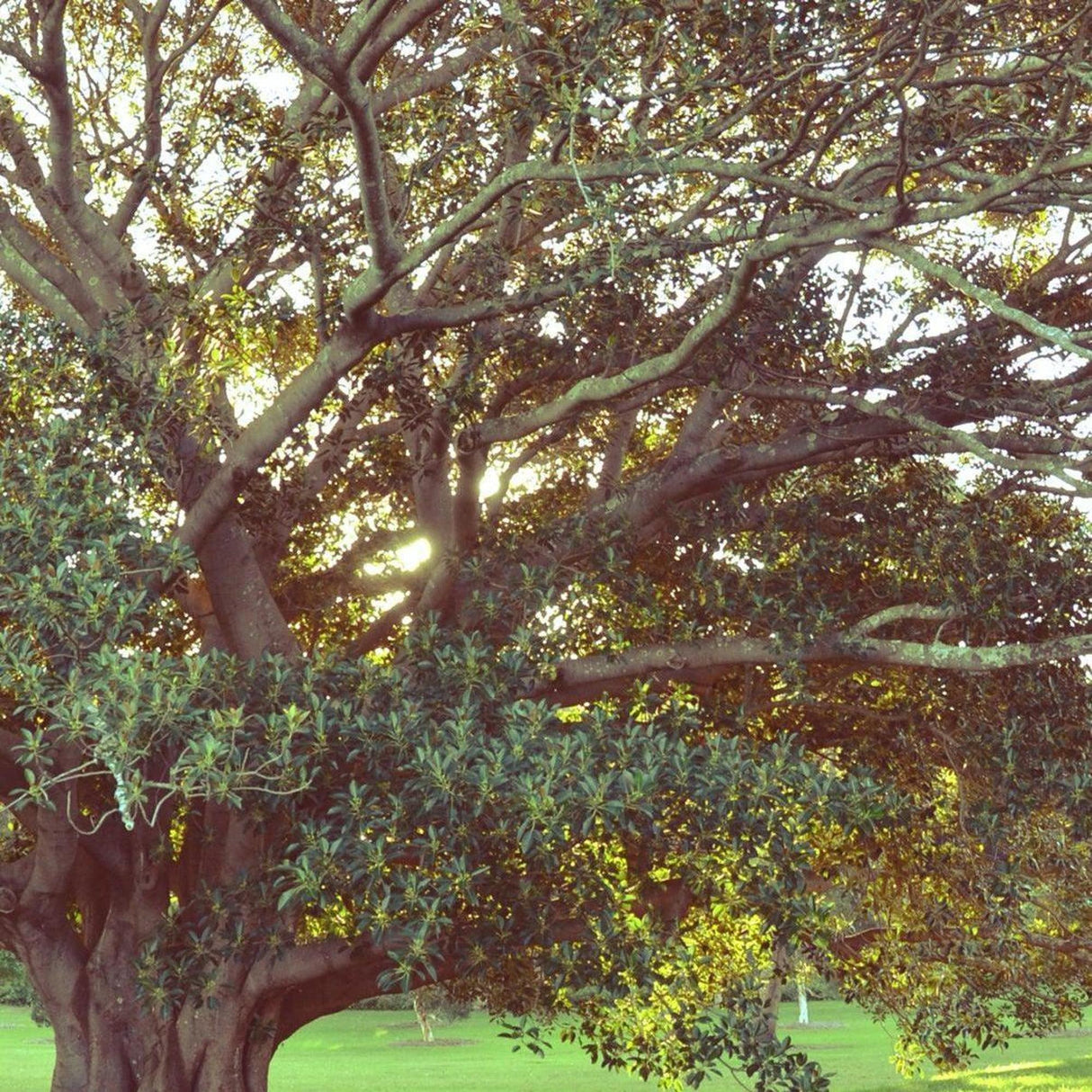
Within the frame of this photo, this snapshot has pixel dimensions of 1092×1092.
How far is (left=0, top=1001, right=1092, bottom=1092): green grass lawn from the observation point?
2763 cm

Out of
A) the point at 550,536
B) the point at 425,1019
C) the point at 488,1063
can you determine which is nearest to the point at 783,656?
the point at 550,536

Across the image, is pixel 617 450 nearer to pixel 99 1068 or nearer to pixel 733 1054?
pixel 733 1054

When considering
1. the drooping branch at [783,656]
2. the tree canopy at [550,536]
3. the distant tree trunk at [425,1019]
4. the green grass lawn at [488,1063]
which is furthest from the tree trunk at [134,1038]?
the distant tree trunk at [425,1019]

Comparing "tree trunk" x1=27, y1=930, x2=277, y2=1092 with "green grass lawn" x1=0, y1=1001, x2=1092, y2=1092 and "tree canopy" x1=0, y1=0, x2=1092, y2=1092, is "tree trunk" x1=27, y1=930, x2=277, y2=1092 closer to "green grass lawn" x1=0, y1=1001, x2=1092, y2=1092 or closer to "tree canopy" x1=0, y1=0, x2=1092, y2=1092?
"tree canopy" x1=0, y1=0, x2=1092, y2=1092

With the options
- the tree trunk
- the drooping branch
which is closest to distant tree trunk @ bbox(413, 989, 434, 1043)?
the tree trunk

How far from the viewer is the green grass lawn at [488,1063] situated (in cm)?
2763

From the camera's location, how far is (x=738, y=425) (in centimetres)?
1330

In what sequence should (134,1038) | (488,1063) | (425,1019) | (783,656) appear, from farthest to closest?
1. (425,1019)
2. (488,1063)
3. (134,1038)
4. (783,656)

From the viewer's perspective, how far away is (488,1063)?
39.8 meters

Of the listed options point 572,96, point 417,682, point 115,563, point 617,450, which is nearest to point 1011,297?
point 617,450

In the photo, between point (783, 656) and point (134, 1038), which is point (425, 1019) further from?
point (783, 656)

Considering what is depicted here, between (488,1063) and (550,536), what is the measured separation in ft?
102

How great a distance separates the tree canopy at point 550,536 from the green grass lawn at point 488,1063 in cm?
1346

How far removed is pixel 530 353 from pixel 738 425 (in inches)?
87.6
